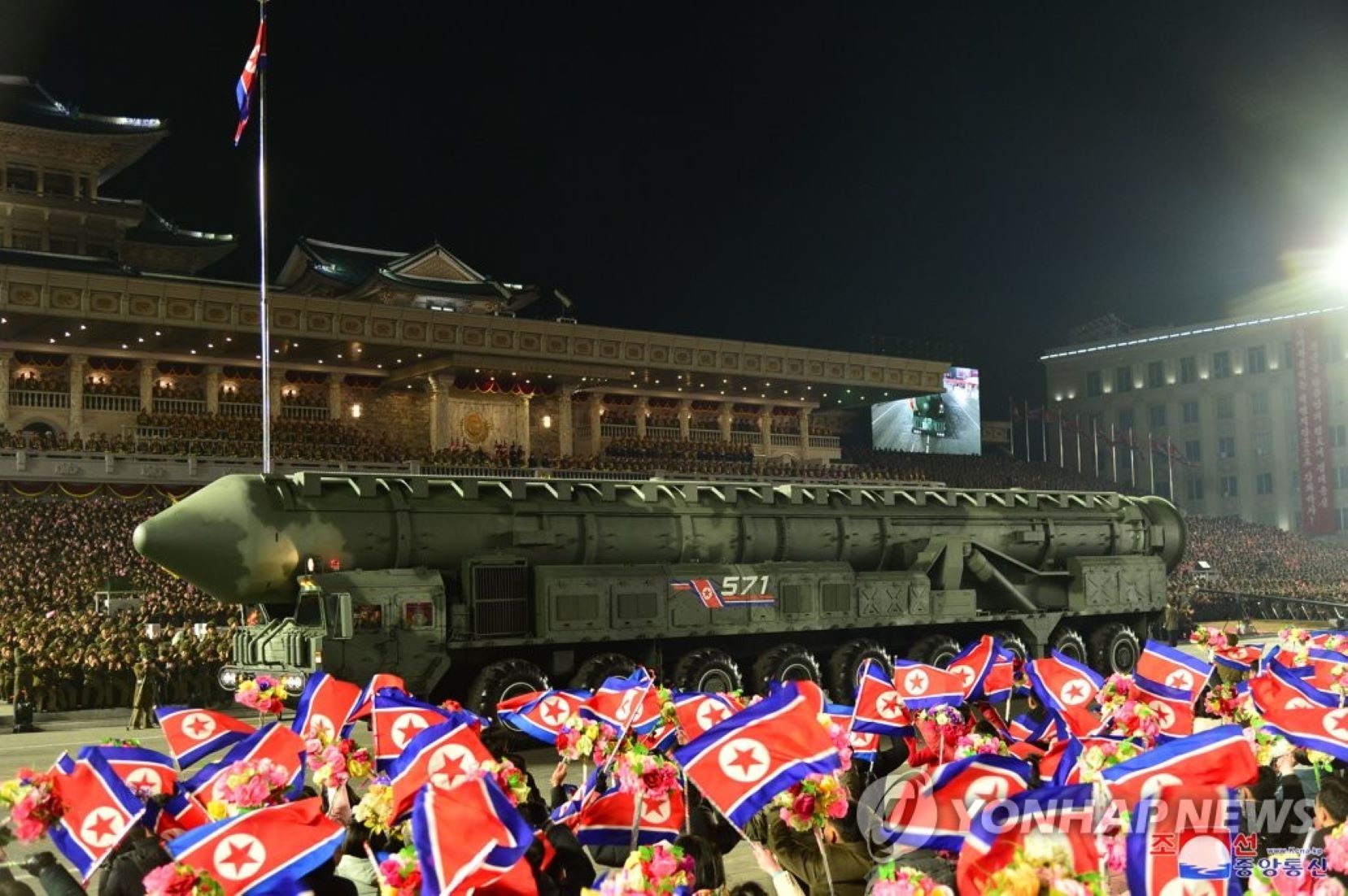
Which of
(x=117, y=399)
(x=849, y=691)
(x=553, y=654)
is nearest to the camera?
(x=553, y=654)

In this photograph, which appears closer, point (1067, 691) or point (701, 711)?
point (701, 711)

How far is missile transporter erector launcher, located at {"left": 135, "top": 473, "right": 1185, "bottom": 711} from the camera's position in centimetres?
1902

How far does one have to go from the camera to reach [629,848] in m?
7.87

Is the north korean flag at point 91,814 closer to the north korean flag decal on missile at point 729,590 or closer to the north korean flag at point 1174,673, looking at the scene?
the north korean flag at point 1174,673

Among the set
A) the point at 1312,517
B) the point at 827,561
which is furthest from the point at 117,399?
the point at 1312,517

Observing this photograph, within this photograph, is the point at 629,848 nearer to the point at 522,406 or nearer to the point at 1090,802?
the point at 1090,802

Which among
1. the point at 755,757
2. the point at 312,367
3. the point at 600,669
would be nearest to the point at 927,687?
the point at 755,757

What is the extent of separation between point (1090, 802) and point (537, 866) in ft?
8.62

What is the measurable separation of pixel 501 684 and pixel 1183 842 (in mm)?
14565

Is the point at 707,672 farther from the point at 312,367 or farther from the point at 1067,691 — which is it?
the point at 312,367

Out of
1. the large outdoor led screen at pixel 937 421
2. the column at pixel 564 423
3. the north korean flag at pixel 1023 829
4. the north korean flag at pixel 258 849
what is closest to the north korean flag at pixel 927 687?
the north korean flag at pixel 1023 829

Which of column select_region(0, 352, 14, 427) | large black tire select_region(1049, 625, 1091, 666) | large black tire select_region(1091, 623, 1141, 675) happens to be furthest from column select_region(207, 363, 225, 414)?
large black tire select_region(1091, 623, 1141, 675)

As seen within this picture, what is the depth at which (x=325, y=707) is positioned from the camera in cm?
1109

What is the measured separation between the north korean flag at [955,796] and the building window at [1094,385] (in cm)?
9243
